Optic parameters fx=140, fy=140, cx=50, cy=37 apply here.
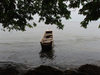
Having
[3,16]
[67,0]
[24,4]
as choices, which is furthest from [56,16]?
[3,16]

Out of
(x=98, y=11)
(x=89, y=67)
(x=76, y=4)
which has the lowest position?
(x=89, y=67)

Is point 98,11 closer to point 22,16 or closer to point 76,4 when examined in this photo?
point 76,4

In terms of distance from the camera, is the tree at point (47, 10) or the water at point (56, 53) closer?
the tree at point (47, 10)

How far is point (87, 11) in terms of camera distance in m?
8.71

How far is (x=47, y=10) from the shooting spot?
9.34 metres

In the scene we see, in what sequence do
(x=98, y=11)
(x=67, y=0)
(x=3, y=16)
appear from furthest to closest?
(x=3, y=16)
(x=67, y=0)
(x=98, y=11)

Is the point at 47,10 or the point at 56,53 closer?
the point at 47,10

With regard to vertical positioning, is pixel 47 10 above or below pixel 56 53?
above

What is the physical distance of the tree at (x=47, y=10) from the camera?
8196mm

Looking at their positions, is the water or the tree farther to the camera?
the water

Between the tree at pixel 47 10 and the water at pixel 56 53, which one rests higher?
the tree at pixel 47 10

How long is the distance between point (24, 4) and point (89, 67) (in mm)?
6072

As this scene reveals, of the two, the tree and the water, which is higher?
the tree

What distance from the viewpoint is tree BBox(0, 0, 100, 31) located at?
8196 mm
